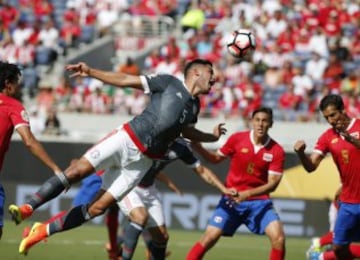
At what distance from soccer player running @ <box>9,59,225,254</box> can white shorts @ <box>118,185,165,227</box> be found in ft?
4.29

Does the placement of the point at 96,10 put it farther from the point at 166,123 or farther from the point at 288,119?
the point at 166,123

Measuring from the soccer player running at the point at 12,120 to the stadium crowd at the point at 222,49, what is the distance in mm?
11526

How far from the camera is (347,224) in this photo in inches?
509

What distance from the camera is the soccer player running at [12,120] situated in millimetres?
11383

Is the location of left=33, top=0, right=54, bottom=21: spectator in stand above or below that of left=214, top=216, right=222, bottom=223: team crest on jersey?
above

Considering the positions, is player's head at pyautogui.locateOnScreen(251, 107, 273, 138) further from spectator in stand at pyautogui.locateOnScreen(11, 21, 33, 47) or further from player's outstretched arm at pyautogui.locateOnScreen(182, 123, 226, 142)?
spectator in stand at pyautogui.locateOnScreen(11, 21, 33, 47)

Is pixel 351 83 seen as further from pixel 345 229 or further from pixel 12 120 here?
pixel 12 120

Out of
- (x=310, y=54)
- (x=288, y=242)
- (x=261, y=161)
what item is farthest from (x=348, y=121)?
(x=310, y=54)

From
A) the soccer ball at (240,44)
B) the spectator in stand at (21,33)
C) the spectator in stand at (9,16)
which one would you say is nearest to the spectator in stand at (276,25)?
the spectator in stand at (21,33)

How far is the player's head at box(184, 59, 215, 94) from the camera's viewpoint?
12016mm

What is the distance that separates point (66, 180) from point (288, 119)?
12677 millimetres

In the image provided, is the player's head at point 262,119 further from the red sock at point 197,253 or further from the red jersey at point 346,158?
the red sock at point 197,253

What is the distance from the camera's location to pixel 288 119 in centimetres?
2369

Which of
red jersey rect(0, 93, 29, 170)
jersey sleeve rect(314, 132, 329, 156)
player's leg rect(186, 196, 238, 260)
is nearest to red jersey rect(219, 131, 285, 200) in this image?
player's leg rect(186, 196, 238, 260)
